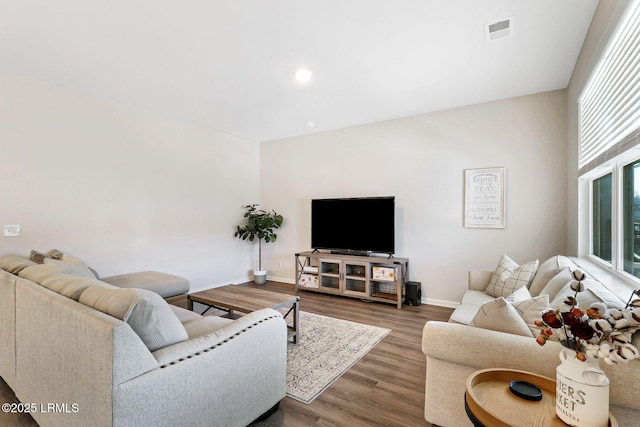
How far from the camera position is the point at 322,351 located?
108 inches

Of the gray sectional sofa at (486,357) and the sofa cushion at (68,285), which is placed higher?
the sofa cushion at (68,285)

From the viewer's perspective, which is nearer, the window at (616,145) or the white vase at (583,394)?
the white vase at (583,394)

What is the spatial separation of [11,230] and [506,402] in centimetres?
431

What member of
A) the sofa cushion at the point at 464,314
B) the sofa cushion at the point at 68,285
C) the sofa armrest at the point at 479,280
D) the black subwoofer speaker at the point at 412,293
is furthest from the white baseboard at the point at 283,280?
the sofa cushion at the point at 68,285

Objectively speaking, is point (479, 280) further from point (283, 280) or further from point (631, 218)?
point (283, 280)

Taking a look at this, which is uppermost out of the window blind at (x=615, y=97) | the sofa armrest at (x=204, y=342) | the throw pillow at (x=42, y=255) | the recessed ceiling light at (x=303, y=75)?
the recessed ceiling light at (x=303, y=75)

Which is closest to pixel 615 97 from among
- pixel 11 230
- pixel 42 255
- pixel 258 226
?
pixel 258 226

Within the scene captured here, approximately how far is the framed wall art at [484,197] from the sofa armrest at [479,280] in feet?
2.61

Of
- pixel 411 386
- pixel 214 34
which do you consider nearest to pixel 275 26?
pixel 214 34

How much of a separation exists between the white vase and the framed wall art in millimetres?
3046

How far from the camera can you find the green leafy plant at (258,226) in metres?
5.38

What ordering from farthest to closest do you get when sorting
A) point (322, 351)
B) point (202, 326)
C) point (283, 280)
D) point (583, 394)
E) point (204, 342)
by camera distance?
1. point (283, 280)
2. point (322, 351)
3. point (202, 326)
4. point (204, 342)
5. point (583, 394)

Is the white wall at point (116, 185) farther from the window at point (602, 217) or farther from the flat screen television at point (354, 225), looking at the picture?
the window at point (602, 217)

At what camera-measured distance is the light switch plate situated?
299cm
